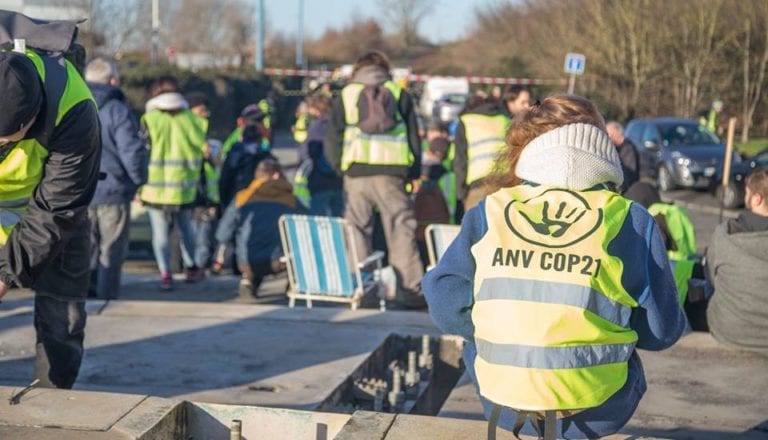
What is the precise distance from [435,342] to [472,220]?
340cm

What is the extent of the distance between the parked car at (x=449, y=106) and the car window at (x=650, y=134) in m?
13.0

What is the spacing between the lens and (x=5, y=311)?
7477mm

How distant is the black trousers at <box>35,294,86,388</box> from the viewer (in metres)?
5.28

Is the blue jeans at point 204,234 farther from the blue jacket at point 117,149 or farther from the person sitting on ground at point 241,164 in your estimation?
the blue jacket at point 117,149

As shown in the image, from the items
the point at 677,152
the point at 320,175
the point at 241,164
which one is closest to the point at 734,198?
the point at 677,152

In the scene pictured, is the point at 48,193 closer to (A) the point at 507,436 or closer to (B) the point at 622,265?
(A) the point at 507,436

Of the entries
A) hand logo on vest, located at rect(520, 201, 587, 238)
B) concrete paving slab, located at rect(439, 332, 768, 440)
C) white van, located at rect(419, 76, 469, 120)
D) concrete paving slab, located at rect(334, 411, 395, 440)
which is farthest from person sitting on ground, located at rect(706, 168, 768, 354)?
white van, located at rect(419, 76, 469, 120)

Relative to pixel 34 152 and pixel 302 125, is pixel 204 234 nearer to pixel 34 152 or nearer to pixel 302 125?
pixel 302 125

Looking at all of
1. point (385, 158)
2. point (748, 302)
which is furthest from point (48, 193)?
point (385, 158)

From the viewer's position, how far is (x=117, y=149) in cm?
871

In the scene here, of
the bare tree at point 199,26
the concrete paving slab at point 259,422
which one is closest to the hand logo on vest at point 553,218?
the concrete paving slab at point 259,422

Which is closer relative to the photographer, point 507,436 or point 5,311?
point 507,436

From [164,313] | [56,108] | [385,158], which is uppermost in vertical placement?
[56,108]

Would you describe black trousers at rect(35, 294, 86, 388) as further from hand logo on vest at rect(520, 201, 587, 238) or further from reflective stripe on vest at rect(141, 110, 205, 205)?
reflective stripe on vest at rect(141, 110, 205, 205)
